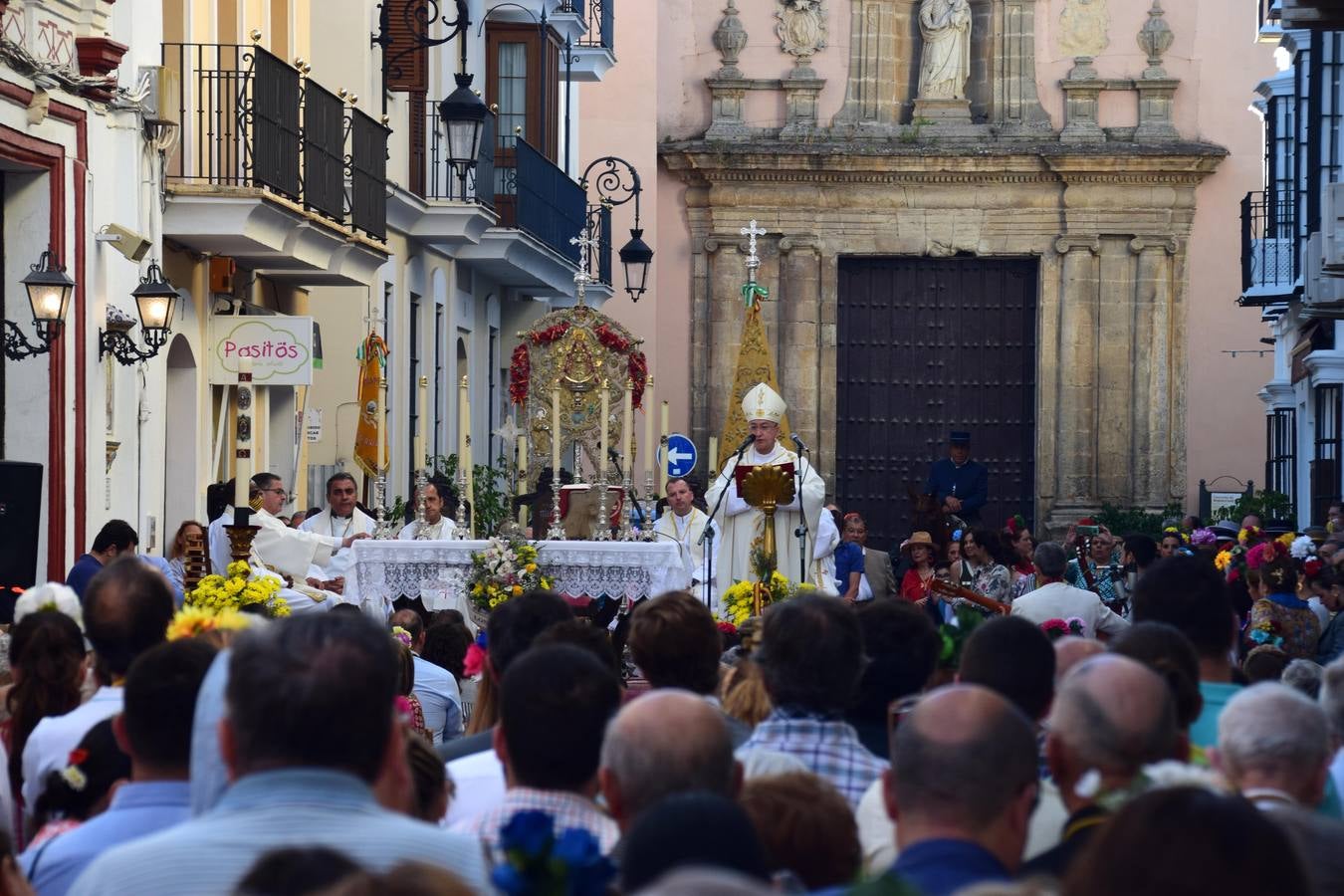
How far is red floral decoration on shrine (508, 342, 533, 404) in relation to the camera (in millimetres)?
16672

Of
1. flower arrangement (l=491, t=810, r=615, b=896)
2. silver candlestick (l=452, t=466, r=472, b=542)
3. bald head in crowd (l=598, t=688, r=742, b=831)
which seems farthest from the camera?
silver candlestick (l=452, t=466, r=472, b=542)

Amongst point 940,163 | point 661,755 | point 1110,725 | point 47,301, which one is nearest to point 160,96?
point 47,301

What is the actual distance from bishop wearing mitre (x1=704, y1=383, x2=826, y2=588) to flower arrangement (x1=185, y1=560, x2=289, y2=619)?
3.90 m

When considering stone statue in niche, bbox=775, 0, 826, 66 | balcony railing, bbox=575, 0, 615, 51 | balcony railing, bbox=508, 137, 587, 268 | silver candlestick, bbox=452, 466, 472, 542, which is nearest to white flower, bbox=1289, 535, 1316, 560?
silver candlestick, bbox=452, 466, 472, 542

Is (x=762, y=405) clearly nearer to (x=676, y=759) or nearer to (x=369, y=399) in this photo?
(x=369, y=399)

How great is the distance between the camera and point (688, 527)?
1509 cm

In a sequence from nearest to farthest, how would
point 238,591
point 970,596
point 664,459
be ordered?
point 238,591
point 970,596
point 664,459

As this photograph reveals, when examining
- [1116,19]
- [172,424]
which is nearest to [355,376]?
[172,424]

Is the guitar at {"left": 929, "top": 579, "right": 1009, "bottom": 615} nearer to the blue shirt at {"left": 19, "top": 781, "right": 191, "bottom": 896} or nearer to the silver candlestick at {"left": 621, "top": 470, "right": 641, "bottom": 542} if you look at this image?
the silver candlestick at {"left": 621, "top": 470, "right": 641, "bottom": 542}

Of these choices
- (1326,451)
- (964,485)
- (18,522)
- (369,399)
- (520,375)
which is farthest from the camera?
(1326,451)

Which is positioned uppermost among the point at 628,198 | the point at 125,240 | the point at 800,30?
the point at 800,30

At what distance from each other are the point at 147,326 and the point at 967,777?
1130 cm

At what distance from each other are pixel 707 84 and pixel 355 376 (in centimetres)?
1073

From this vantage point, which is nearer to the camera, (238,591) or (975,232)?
(238,591)
